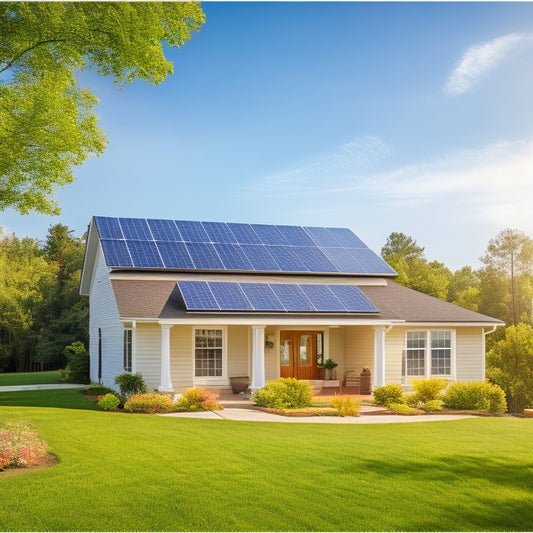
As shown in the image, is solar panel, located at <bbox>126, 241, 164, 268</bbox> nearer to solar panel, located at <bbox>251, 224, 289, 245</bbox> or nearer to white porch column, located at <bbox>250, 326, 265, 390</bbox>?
white porch column, located at <bbox>250, 326, 265, 390</bbox>

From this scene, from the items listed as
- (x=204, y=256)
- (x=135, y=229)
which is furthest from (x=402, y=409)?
(x=135, y=229)

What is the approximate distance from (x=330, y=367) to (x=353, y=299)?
2.70 metres

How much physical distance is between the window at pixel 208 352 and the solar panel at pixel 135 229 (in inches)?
209

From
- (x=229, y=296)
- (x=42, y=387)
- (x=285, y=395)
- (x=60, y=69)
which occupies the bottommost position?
(x=42, y=387)

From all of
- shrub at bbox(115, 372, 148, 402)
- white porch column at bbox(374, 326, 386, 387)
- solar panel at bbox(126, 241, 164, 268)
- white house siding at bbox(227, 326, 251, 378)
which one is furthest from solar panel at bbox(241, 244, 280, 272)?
shrub at bbox(115, 372, 148, 402)

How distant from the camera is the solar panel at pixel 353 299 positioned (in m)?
22.7

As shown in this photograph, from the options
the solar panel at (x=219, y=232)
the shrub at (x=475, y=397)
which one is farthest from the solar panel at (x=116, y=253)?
the shrub at (x=475, y=397)

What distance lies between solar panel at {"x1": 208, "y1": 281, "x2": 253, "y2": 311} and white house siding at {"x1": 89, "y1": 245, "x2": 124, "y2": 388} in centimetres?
366

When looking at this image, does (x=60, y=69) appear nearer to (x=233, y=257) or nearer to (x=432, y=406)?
(x=233, y=257)

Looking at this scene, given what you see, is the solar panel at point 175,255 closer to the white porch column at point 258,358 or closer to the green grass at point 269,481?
the white porch column at point 258,358

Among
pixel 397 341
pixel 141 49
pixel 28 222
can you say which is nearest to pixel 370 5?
pixel 141 49

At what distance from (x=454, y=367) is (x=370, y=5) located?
14.3 m

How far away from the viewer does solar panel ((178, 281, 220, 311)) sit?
20297mm

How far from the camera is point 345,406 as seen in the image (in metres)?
17.6
